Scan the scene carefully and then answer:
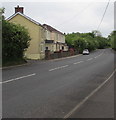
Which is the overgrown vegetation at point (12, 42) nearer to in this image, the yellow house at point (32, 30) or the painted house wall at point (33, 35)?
the painted house wall at point (33, 35)

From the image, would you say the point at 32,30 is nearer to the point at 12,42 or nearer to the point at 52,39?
the point at 52,39

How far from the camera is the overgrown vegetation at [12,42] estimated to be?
26.7m

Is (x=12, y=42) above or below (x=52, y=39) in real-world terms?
below

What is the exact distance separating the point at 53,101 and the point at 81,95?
5.15 feet

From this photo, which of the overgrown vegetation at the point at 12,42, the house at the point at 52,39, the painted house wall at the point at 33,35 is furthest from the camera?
the house at the point at 52,39

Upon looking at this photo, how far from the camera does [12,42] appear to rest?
27.6m

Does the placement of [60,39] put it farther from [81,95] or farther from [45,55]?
[81,95]

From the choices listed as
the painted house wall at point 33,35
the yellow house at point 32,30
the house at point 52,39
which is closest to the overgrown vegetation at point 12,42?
the painted house wall at point 33,35

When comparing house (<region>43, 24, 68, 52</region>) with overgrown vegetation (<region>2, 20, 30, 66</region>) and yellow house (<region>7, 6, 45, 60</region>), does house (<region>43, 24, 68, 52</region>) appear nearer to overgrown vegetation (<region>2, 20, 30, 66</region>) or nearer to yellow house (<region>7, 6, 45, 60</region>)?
yellow house (<region>7, 6, 45, 60</region>)

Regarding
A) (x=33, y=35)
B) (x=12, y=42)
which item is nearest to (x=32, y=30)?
(x=33, y=35)

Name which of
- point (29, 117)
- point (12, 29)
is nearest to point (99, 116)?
point (29, 117)

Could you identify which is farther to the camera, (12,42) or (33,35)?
(33,35)

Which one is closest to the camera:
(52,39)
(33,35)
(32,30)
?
(33,35)

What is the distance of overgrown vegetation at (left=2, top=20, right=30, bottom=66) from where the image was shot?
87.6 feet
